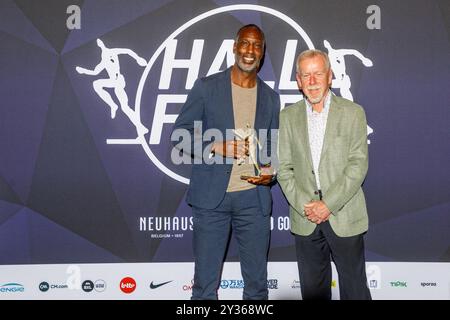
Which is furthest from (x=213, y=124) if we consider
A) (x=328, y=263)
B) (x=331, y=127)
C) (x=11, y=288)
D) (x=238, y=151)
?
(x=11, y=288)

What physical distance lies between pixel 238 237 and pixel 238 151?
58 cm

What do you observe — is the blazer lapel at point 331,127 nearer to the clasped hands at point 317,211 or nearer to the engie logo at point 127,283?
the clasped hands at point 317,211

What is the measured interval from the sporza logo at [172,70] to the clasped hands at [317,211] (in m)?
1.09

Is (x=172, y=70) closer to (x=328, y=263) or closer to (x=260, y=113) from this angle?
(x=260, y=113)

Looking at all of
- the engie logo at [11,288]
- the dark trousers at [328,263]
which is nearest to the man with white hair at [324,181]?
the dark trousers at [328,263]

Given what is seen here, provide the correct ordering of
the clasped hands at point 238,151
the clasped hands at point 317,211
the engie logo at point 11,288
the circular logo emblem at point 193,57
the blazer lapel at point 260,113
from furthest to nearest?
1. the engie logo at point 11,288
2. the circular logo emblem at point 193,57
3. the blazer lapel at point 260,113
4. the clasped hands at point 238,151
5. the clasped hands at point 317,211

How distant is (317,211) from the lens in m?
3.05

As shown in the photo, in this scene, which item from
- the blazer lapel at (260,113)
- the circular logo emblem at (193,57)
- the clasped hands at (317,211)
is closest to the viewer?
the clasped hands at (317,211)

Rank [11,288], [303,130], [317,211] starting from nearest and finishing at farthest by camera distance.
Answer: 1. [317,211]
2. [303,130]
3. [11,288]

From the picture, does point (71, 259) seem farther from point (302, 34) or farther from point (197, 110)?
point (302, 34)

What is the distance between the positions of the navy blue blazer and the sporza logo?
1.77 feet

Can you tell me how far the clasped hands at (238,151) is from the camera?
325cm

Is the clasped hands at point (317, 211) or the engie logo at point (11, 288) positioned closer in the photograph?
the clasped hands at point (317, 211)

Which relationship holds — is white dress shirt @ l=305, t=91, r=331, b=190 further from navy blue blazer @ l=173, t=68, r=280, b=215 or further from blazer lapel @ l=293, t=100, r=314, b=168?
navy blue blazer @ l=173, t=68, r=280, b=215
